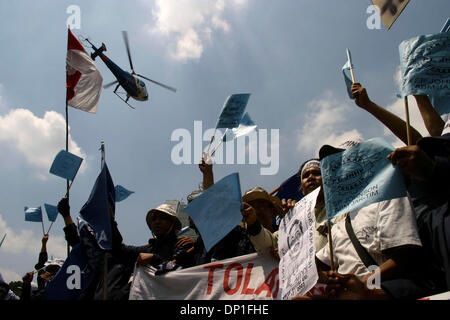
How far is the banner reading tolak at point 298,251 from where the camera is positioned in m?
2.20

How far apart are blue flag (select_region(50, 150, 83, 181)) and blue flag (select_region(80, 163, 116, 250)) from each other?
1224 mm

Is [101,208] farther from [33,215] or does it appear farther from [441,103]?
[33,215]

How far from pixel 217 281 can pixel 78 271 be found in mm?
1457

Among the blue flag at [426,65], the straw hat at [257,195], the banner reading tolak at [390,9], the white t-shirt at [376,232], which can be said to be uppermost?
the banner reading tolak at [390,9]

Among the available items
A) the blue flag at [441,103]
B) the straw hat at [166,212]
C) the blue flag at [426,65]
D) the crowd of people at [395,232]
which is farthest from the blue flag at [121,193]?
the blue flag at [441,103]

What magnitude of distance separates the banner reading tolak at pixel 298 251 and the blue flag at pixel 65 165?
336 centimetres

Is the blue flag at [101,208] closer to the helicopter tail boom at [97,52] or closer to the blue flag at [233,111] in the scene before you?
the blue flag at [233,111]

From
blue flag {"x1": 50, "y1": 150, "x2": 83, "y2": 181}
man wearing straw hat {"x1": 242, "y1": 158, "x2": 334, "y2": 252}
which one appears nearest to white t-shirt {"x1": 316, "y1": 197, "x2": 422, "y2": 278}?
man wearing straw hat {"x1": 242, "y1": 158, "x2": 334, "y2": 252}

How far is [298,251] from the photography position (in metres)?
2.45

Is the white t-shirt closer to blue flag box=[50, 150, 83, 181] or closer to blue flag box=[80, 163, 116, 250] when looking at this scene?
blue flag box=[80, 163, 116, 250]

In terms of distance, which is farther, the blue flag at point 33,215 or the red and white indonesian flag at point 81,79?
the blue flag at point 33,215
